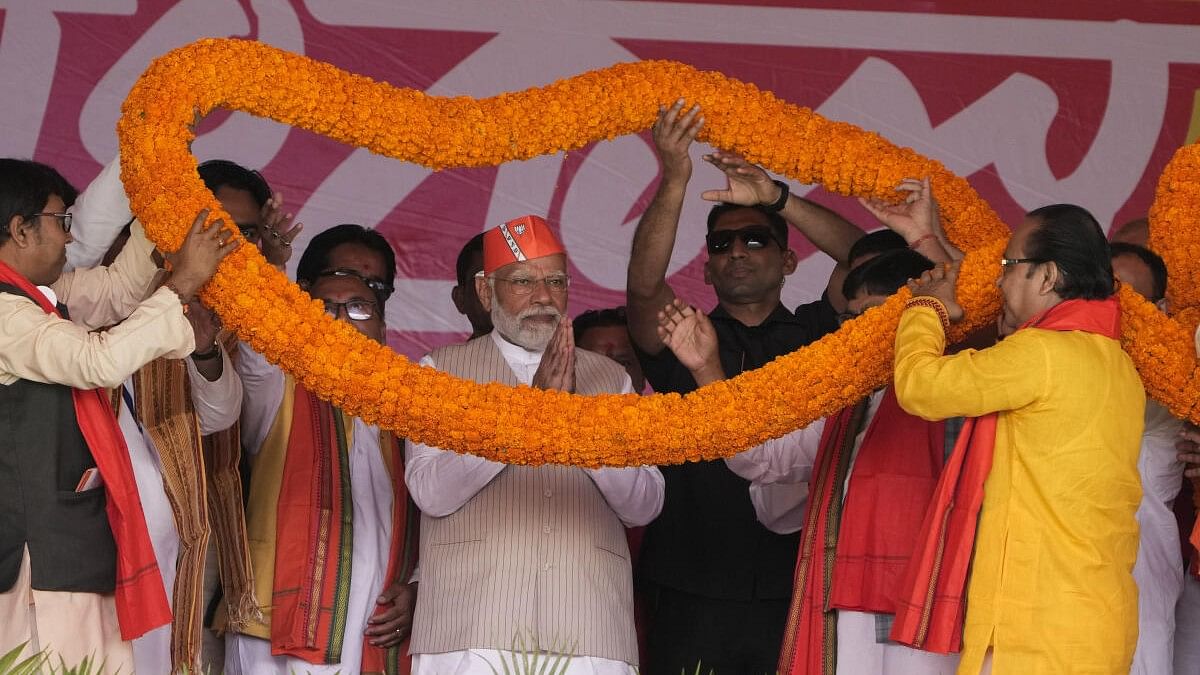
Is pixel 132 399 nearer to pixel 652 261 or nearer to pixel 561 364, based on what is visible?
pixel 561 364

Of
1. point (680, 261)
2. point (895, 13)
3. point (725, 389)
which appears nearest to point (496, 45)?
point (680, 261)

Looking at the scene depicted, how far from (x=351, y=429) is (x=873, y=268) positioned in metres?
1.75

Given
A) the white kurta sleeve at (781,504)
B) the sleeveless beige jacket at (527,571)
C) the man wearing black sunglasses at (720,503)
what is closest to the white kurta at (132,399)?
the sleeveless beige jacket at (527,571)

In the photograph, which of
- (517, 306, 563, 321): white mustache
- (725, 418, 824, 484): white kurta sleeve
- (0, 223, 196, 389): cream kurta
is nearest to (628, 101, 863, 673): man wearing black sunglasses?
(725, 418, 824, 484): white kurta sleeve

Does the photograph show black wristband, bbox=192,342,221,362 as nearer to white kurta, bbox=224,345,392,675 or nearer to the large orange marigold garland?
white kurta, bbox=224,345,392,675

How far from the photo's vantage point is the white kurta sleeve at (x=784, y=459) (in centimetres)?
482

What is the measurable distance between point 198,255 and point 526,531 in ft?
3.99

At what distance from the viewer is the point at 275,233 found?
505cm

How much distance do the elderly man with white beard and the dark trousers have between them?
1.55 ft

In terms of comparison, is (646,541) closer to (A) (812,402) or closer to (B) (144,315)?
(A) (812,402)

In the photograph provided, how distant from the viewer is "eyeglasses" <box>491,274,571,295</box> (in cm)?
485

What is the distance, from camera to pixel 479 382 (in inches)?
189

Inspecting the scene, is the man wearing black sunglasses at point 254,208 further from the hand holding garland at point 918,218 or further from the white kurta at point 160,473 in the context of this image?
the hand holding garland at point 918,218

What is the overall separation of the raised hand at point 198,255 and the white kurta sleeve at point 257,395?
2.48ft
